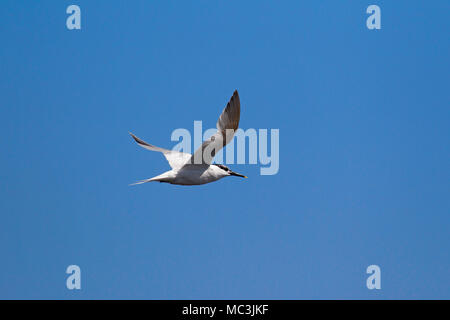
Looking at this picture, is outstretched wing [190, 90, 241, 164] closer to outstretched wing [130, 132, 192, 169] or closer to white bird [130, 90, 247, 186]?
white bird [130, 90, 247, 186]

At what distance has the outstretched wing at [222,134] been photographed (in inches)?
425

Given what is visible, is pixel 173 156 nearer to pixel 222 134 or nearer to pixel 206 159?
pixel 206 159

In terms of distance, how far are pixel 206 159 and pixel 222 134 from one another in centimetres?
80

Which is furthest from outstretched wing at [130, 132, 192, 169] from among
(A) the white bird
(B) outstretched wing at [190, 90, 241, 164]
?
(B) outstretched wing at [190, 90, 241, 164]

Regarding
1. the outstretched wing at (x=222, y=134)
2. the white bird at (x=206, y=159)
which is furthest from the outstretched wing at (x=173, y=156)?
the outstretched wing at (x=222, y=134)

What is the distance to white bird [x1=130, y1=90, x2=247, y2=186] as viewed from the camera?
10836mm

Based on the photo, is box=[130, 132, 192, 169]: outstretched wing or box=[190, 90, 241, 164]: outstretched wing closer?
box=[190, 90, 241, 164]: outstretched wing

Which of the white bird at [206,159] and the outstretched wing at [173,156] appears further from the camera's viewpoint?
the outstretched wing at [173,156]

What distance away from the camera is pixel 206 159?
38.2 feet

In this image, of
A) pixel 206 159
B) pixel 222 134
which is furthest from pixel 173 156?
pixel 222 134

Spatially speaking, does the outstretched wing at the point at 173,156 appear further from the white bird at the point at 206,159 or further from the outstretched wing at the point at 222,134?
the outstretched wing at the point at 222,134

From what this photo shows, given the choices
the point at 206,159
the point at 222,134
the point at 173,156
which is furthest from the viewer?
the point at 173,156

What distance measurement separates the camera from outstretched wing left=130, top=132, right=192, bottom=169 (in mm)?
12062
